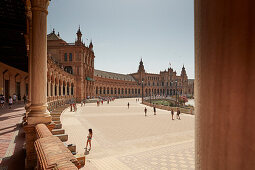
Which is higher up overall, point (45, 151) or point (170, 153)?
point (45, 151)

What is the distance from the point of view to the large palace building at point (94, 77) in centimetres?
4606

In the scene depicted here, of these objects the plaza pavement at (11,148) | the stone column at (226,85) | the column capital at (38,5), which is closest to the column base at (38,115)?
the plaza pavement at (11,148)

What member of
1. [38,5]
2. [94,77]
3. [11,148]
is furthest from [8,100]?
[94,77]

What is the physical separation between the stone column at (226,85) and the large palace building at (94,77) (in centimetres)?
2455

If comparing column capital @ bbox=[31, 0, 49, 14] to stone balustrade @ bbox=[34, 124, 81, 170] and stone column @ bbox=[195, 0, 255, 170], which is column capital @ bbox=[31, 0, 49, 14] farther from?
stone column @ bbox=[195, 0, 255, 170]

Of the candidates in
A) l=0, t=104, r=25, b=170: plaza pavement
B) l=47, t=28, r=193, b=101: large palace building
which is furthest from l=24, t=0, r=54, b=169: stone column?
l=47, t=28, r=193, b=101: large palace building

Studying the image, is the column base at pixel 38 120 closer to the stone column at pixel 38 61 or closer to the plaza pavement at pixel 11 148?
the stone column at pixel 38 61

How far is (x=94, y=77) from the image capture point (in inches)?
2499

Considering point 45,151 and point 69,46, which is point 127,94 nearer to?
point 69,46

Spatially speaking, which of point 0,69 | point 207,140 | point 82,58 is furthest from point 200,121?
point 82,58

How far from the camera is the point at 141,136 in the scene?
1207cm

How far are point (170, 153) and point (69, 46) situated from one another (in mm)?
44608

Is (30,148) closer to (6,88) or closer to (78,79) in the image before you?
(6,88)

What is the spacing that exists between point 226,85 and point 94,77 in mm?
64403
